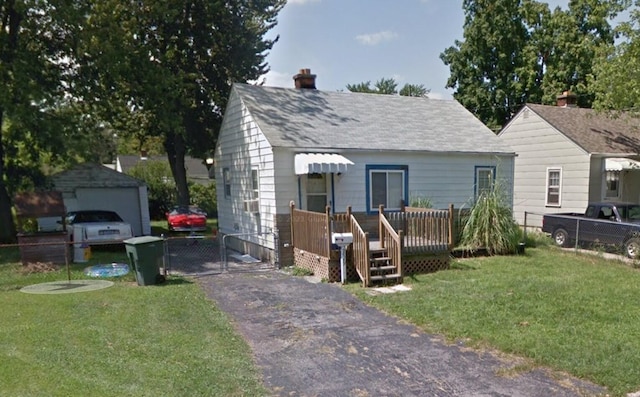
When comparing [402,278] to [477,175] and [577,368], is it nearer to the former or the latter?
[577,368]

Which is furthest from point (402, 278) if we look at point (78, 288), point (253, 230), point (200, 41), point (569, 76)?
point (569, 76)

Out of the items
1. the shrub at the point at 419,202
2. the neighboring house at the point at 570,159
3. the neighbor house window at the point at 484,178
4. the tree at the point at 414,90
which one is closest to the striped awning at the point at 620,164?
the neighboring house at the point at 570,159

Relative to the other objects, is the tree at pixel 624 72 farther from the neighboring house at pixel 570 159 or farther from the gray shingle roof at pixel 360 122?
the gray shingle roof at pixel 360 122

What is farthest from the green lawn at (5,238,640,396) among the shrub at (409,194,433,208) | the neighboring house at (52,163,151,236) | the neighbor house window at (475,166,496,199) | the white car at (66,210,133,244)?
the neighboring house at (52,163,151,236)

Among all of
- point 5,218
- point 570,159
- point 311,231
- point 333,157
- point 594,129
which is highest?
point 594,129

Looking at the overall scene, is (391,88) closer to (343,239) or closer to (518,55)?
(518,55)

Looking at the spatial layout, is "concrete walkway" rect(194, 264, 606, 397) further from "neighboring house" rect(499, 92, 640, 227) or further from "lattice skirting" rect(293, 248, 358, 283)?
"neighboring house" rect(499, 92, 640, 227)

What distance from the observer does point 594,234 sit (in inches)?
484

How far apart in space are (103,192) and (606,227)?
18486 millimetres

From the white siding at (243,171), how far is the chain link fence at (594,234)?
9.33 metres

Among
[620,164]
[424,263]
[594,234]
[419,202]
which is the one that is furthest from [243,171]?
[620,164]

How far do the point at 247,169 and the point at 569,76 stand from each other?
23234 millimetres

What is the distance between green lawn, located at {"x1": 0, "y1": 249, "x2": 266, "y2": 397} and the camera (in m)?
4.42

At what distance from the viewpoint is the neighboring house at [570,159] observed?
54.1 feet
